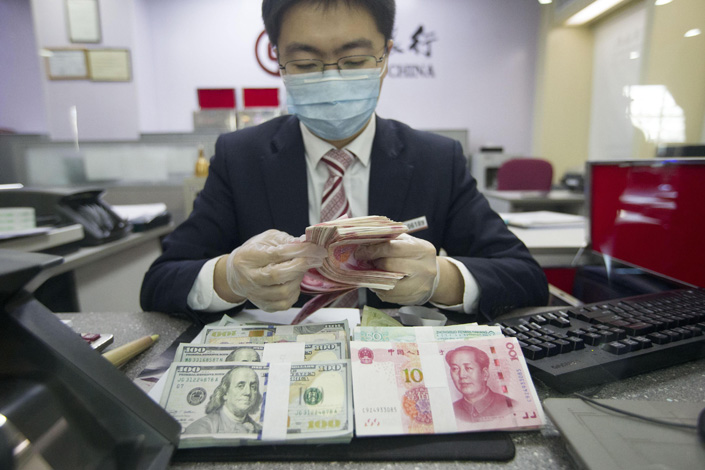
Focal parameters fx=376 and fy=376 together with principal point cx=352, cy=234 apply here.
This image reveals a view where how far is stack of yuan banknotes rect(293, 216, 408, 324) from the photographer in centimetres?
58

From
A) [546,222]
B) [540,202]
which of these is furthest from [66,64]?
[540,202]

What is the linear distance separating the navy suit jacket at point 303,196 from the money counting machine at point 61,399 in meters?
0.60

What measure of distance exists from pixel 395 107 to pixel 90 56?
4343 millimetres

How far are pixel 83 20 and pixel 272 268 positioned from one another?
26.8 inches

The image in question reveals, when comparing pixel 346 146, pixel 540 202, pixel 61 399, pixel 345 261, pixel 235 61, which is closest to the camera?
pixel 61 399

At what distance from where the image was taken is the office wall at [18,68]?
694 mm

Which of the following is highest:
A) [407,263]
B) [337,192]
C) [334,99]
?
[334,99]

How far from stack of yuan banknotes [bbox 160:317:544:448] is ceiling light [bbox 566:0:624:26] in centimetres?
86

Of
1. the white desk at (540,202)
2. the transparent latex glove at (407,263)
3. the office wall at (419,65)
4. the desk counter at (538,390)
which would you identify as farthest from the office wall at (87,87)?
the white desk at (540,202)

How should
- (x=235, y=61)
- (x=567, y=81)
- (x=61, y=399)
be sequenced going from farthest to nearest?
(x=235, y=61) < (x=567, y=81) < (x=61, y=399)

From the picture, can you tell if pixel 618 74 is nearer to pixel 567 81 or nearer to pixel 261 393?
pixel 567 81

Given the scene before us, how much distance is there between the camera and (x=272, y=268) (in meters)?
0.70

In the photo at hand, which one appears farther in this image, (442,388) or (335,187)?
(335,187)

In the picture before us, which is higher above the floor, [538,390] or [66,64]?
[66,64]
